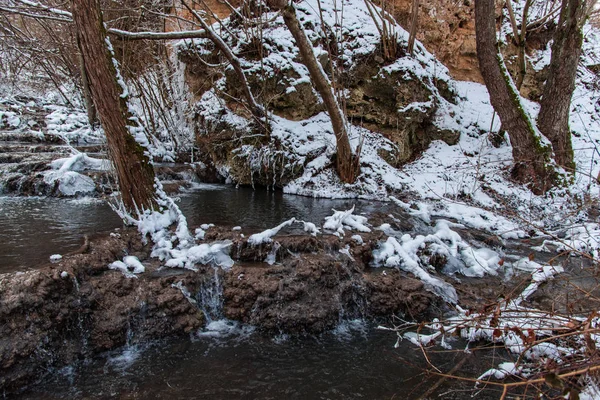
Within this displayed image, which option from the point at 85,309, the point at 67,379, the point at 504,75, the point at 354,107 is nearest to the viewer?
the point at 67,379

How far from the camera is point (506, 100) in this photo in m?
7.79

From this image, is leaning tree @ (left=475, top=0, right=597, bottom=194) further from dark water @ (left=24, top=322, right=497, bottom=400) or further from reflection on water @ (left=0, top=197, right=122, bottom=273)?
reflection on water @ (left=0, top=197, right=122, bottom=273)

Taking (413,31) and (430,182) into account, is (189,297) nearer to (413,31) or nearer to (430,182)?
(430,182)

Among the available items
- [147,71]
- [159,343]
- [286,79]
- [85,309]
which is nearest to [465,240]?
[159,343]

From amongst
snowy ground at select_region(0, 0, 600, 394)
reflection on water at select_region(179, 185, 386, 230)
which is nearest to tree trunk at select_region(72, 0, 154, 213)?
snowy ground at select_region(0, 0, 600, 394)

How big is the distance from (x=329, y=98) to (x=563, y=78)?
509 cm

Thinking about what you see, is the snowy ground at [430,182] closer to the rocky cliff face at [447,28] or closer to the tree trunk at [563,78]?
the tree trunk at [563,78]

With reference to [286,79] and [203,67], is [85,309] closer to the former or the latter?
[286,79]

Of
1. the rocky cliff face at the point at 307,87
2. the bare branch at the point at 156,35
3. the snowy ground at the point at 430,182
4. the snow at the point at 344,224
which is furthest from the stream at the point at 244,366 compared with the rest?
the rocky cliff face at the point at 307,87

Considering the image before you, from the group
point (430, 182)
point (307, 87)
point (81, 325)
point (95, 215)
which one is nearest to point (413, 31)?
point (307, 87)

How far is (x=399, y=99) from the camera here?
964cm

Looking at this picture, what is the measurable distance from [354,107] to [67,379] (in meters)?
9.02

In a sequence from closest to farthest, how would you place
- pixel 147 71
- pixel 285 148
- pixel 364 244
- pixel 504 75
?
pixel 364 244, pixel 504 75, pixel 285 148, pixel 147 71

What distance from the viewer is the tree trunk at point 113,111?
4.14 m
